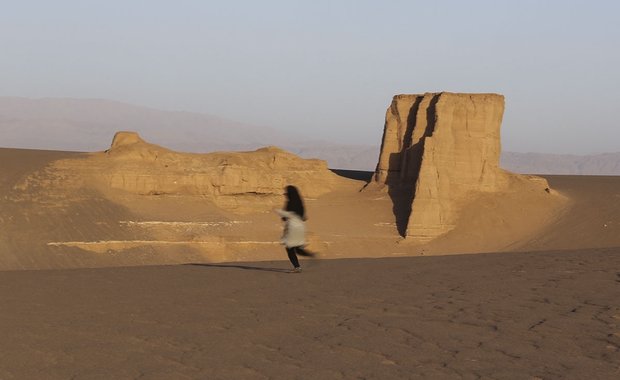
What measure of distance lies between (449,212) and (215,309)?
3450 centimetres

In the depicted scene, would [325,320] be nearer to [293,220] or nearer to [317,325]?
[317,325]

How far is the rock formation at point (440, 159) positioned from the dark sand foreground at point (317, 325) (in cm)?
2873

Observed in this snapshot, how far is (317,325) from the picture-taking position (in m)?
7.69

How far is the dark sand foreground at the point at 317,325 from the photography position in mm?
5820

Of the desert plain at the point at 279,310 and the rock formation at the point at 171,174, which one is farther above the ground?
the desert plain at the point at 279,310

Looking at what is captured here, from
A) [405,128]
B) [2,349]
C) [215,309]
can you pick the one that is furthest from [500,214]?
[2,349]

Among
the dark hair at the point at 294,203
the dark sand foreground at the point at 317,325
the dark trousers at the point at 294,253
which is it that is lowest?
the dark trousers at the point at 294,253

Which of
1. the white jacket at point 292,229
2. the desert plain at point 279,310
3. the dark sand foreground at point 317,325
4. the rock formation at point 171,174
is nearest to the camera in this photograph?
the dark sand foreground at point 317,325

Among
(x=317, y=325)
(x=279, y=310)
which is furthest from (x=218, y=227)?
(x=317, y=325)

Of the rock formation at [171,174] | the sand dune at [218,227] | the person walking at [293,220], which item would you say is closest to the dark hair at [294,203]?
the person walking at [293,220]

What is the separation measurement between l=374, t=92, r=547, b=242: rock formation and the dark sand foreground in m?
28.7

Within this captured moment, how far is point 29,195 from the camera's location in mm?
39219

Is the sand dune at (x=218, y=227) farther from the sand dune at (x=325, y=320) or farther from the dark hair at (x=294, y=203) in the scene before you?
the dark hair at (x=294, y=203)

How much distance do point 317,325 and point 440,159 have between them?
1435 inches
